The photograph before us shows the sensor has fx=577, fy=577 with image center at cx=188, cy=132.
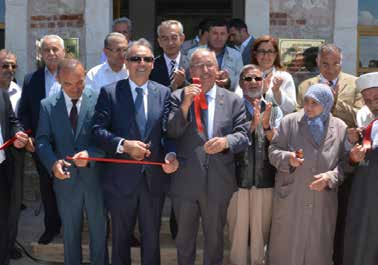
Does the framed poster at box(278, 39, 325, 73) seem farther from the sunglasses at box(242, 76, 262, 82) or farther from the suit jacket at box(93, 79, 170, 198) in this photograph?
the suit jacket at box(93, 79, 170, 198)

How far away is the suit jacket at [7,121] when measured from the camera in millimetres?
4855

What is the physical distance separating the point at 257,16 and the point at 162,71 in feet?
8.08

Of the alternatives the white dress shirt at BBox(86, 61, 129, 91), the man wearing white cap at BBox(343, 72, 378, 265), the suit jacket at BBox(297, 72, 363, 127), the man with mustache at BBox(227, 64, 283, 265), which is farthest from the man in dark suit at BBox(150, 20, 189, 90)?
the man wearing white cap at BBox(343, 72, 378, 265)

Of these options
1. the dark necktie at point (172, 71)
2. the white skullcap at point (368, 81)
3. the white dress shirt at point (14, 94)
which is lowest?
the white dress shirt at point (14, 94)

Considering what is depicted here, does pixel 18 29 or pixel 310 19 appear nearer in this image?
pixel 310 19

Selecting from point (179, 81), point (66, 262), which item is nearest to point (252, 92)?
point (179, 81)

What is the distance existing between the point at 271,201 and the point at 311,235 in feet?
1.51

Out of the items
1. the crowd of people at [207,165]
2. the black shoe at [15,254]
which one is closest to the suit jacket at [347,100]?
the crowd of people at [207,165]

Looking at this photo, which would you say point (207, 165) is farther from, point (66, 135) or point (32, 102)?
point (32, 102)

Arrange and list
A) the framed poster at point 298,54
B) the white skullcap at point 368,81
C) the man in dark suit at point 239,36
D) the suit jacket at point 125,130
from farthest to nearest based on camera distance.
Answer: the framed poster at point 298,54
the man in dark suit at point 239,36
the white skullcap at point 368,81
the suit jacket at point 125,130

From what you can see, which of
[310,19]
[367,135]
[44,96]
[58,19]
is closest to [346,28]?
[310,19]

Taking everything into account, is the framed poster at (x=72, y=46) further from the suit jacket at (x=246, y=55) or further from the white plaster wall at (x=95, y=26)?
the suit jacket at (x=246, y=55)

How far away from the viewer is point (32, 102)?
5.31m

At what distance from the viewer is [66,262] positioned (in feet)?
14.9
